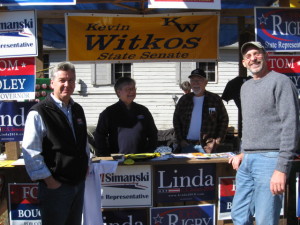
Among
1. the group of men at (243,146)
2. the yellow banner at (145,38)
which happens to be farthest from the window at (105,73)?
the group of men at (243,146)

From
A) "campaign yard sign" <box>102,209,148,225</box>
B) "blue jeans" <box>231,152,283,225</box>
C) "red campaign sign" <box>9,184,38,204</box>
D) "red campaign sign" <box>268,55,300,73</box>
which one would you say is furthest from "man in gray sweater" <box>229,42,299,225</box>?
"red campaign sign" <box>9,184,38,204</box>

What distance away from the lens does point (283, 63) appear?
13.8 ft

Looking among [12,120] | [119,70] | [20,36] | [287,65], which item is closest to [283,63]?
[287,65]

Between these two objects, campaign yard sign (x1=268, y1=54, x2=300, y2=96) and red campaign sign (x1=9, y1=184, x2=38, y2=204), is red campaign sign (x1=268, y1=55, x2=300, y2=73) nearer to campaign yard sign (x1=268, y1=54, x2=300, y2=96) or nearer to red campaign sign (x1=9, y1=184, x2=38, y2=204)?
campaign yard sign (x1=268, y1=54, x2=300, y2=96)

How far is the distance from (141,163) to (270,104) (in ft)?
4.89

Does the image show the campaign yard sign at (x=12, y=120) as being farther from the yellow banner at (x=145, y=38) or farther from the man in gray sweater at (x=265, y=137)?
the man in gray sweater at (x=265, y=137)

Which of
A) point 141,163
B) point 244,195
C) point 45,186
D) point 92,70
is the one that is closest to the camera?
point 45,186

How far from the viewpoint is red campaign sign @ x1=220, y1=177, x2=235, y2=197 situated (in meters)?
3.84

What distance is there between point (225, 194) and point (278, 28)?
1.97 metres

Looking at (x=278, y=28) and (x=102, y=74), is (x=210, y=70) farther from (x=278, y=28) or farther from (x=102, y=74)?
(x=278, y=28)

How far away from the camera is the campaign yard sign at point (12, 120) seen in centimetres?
394

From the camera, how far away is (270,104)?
2746 millimetres

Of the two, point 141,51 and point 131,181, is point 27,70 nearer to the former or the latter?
point 141,51

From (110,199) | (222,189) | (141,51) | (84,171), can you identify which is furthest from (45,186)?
(141,51)
